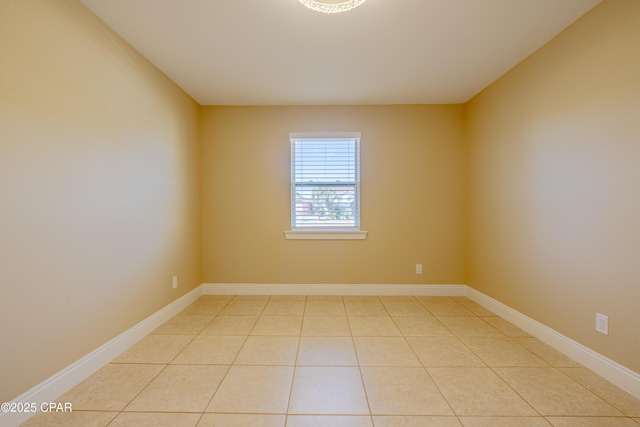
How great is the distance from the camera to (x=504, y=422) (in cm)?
153

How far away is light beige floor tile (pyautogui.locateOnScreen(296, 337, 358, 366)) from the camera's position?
84.1 inches

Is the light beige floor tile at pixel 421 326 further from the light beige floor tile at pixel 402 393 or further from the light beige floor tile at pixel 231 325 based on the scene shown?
the light beige floor tile at pixel 231 325

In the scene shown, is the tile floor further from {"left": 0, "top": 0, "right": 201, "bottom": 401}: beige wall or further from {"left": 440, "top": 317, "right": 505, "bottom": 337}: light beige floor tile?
{"left": 0, "top": 0, "right": 201, "bottom": 401}: beige wall

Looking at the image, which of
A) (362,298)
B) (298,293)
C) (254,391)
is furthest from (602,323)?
(298,293)

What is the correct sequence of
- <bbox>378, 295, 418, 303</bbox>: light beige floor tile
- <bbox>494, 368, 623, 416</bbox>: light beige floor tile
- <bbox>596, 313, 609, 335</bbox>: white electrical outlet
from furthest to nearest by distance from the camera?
1. <bbox>378, 295, 418, 303</bbox>: light beige floor tile
2. <bbox>596, 313, 609, 335</bbox>: white electrical outlet
3. <bbox>494, 368, 623, 416</bbox>: light beige floor tile

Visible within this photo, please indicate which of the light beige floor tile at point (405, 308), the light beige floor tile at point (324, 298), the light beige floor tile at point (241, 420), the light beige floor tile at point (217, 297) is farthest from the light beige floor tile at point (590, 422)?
the light beige floor tile at point (217, 297)

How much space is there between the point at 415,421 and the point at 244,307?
7.52ft

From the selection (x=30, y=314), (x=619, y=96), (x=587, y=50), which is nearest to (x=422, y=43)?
(x=587, y=50)

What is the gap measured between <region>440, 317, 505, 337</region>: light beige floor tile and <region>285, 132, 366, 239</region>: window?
4.88ft

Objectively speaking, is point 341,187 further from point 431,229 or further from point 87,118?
point 87,118

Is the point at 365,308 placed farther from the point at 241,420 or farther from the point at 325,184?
the point at 241,420

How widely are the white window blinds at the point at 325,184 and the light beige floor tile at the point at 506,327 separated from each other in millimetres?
1800

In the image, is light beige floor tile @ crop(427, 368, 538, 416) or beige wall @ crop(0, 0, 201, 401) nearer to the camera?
beige wall @ crop(0, 0, 201, 401)

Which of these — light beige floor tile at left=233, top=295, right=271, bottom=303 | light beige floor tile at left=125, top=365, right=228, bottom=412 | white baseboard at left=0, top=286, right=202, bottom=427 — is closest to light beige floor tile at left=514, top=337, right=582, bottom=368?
light beige floor tile at left=125, top=365, right=228, bottom=412
